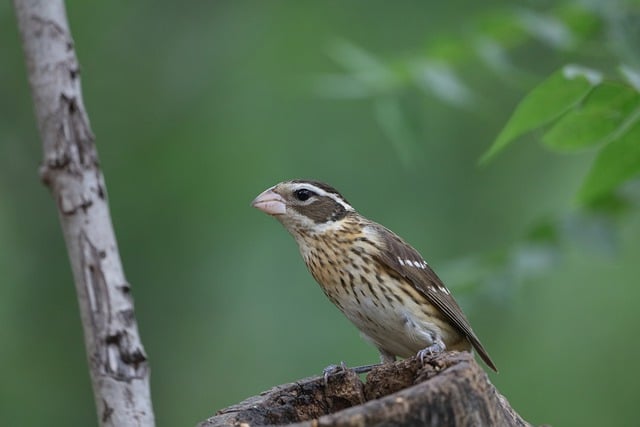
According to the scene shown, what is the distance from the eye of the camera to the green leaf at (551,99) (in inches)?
177

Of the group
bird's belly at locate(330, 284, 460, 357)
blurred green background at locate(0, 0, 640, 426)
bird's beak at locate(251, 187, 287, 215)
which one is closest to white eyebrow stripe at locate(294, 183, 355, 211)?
bird's beak at locate(251, 187, 287, 215)

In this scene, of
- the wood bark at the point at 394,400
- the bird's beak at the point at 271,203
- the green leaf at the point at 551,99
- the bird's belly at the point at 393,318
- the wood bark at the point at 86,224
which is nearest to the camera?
the wood bark at the point at 394,400

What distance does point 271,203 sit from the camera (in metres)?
6.35

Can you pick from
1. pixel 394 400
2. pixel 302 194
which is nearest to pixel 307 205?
pixel 302 194

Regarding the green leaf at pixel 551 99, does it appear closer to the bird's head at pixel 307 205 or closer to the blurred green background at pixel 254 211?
the bird's head at pixel 307 205

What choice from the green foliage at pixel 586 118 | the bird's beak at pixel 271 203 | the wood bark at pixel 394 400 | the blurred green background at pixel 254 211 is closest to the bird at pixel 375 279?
the bird's beak at pixel 271 203

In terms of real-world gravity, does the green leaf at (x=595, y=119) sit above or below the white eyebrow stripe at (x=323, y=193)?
below

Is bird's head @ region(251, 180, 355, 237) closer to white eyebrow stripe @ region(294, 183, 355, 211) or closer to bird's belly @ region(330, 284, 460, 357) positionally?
white eyebrow stripe @ region(294, 183, 355, 211)

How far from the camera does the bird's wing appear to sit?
6.02 m

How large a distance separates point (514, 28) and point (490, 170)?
3424 millimetres

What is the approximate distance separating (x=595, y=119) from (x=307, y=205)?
222 centimetres

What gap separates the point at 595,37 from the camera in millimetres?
6273

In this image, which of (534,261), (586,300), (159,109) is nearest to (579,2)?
(534,261)

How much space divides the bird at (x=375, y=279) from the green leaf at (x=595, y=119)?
1522 millimetres
